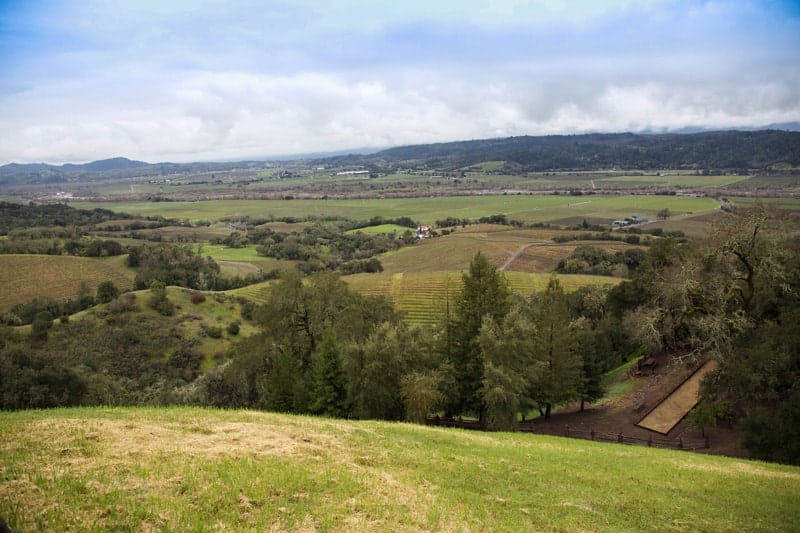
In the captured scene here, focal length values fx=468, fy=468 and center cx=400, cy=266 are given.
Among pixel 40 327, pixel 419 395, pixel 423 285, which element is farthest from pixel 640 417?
pixel 40 327

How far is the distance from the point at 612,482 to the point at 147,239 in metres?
150

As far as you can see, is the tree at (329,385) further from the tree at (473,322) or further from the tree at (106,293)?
the tree at (106,293)

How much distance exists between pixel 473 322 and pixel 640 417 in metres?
13.1

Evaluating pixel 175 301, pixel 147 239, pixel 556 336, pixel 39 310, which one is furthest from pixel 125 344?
pixel 147 239

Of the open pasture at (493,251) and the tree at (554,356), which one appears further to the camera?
the open pasture at (493,251)

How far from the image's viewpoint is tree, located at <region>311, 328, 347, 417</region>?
29.9 m

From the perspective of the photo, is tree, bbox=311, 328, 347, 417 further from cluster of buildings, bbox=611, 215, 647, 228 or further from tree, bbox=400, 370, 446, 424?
cluster of buildings, bbox=611, 215, 647, 228

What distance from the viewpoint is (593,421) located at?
33.5 metres

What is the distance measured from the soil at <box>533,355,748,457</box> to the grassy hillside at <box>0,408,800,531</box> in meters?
8.47

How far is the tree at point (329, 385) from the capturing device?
1177 inches

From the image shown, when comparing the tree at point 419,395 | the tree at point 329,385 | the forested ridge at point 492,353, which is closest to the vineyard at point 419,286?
the forested ridge at point 492,353

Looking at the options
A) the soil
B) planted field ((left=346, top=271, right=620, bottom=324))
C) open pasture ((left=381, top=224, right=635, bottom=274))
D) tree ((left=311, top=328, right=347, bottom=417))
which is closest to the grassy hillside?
the soil

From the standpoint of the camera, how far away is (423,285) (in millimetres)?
89625

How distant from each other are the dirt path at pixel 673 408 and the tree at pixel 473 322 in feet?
36.7
